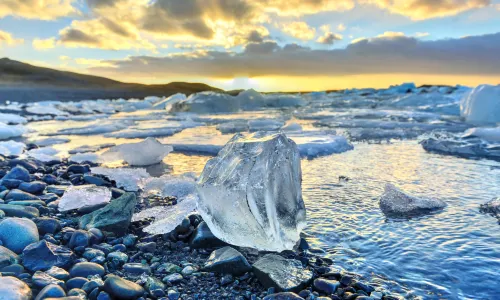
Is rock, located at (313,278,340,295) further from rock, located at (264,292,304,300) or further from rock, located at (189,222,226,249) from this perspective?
rock, located at (189,222,226,249)

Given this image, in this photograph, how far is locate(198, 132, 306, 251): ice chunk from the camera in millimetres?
1837

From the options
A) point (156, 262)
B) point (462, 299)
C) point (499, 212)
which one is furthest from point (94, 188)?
point (499, 212)

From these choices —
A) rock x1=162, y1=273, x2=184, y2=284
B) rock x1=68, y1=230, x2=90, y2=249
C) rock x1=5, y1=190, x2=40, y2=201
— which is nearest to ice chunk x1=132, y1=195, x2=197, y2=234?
rock x1=68, y1=230, x2=90, y2=249

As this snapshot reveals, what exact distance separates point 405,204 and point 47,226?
102 inches

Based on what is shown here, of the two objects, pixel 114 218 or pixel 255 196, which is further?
pixel 114 218

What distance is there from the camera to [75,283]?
151 centimetres

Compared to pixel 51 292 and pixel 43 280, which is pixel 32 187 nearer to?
pixel 43 280

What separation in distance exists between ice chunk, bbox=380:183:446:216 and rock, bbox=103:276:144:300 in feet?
6.21

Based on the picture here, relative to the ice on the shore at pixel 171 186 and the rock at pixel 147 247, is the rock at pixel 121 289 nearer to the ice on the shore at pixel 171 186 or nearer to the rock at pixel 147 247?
the rock at pixel 147 247

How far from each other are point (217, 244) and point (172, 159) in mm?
3037

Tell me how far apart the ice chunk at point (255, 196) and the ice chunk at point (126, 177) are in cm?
139

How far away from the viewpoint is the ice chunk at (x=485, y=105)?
10836 millimetres

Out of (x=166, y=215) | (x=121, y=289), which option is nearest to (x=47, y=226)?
(x=166, y=215)

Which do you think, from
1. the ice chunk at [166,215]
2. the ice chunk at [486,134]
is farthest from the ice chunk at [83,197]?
the ice chunk at [486,134]
